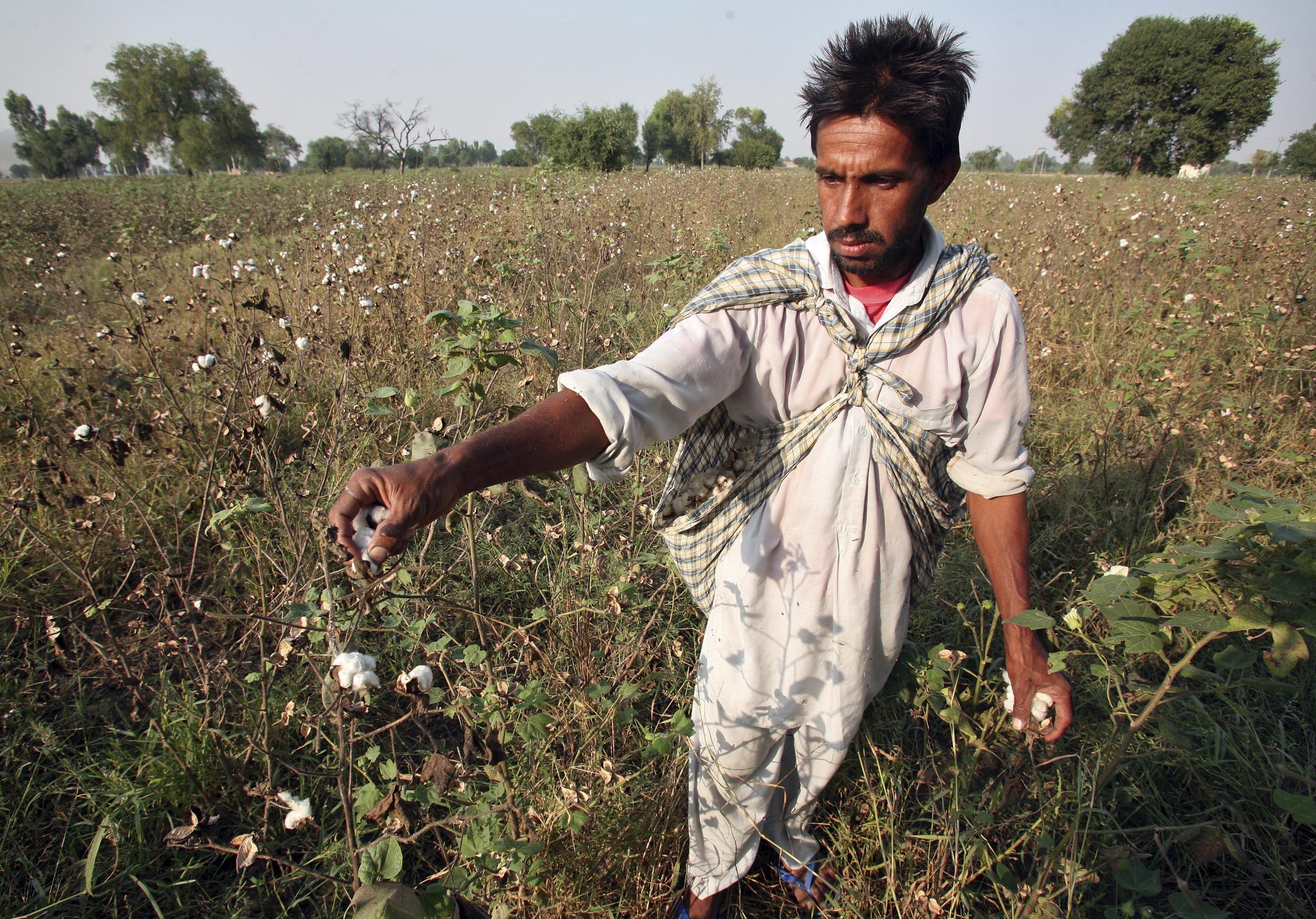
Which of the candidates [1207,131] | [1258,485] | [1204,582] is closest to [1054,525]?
[1258,485]

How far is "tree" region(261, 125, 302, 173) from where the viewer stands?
178 feet

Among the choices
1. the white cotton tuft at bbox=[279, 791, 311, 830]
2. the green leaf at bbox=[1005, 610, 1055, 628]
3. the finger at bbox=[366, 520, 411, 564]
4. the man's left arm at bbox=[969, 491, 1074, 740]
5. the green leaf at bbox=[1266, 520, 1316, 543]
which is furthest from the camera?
the man's left arm at bbox=[969, 491, 1074, 740]

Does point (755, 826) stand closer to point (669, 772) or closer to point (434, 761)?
point (669, 772)

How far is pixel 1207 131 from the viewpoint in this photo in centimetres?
3541

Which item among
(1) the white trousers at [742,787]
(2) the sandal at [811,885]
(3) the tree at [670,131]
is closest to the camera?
(1) the white trousers at [742,787]

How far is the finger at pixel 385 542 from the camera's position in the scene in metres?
0.68

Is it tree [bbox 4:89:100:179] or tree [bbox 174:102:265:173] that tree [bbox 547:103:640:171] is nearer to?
tree [bbox 174:102:265:173]

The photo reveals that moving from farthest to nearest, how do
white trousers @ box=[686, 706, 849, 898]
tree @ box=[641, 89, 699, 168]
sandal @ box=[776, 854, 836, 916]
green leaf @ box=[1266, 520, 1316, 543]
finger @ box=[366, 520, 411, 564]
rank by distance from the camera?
tree @ box=[641, 89, 699, 168] < sandal @ box=[776, 854, 836, 916] < white trousers @ box=[686, 706, 849, 898] < green leaf @ box=[1266, 520, 1316, 543] < finger @ box=[366, 520, 411, 564]

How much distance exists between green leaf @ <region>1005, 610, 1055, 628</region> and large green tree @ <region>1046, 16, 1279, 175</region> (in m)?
43.7

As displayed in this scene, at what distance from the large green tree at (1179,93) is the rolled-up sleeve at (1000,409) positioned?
43417 mm

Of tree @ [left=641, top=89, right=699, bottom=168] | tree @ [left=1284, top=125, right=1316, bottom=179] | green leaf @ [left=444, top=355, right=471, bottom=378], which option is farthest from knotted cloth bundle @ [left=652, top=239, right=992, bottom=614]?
tree @ [left=641, top=89, right=699, bottom=168]

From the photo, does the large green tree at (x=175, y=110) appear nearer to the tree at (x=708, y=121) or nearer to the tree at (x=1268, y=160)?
the tree at (x=708, y=121)

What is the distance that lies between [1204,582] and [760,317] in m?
0.87

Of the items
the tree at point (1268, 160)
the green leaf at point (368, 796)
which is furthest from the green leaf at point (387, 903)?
the tree at point (1268, 160)
